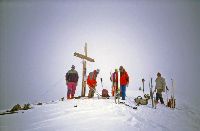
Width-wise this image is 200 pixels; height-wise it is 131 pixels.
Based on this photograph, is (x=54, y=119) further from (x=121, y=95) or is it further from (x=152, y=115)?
(x=121, y=95)

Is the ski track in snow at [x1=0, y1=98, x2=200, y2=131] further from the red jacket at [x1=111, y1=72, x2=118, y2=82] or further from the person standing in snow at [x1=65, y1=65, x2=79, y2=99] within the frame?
the person standing in snow at [x1=65, y1=65, x2=79, y2=99]

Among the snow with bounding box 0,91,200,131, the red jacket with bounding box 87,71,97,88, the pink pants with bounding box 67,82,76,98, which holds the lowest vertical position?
the snow with bounding box 0,91,200,131

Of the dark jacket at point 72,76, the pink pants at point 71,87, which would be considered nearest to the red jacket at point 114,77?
the dark jacket at point 72,76

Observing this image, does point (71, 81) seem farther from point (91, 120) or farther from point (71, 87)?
point (91, 120)

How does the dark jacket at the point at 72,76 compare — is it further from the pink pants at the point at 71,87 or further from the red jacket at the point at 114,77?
the red jacket at the point at 114,77

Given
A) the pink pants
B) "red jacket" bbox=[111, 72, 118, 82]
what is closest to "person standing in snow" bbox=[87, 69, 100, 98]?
the pink pants

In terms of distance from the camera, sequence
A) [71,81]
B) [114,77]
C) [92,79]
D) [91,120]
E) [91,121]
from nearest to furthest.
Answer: [91,121], [91,120], [114,77], [71,81], [92,79]

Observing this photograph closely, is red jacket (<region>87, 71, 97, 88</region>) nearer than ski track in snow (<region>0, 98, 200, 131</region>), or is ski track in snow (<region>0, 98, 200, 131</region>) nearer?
ski track in snow (<region>0, 98, 200, 131</region>)

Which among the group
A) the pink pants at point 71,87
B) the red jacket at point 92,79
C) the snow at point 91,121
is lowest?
the snow at point 91,121

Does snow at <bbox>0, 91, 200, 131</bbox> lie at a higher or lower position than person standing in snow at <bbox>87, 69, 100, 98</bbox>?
lower

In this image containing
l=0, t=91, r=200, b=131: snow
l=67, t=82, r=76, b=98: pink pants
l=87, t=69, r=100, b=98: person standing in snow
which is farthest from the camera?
l=87, t=69, r=100, b=98: person standing in snow

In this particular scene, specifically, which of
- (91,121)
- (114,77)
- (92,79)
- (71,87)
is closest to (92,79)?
(92,79)

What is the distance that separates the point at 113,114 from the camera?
1142 centimetres

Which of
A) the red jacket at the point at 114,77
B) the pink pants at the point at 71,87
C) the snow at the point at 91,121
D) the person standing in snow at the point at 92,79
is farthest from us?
the person standing in snow at the point at 92,79
